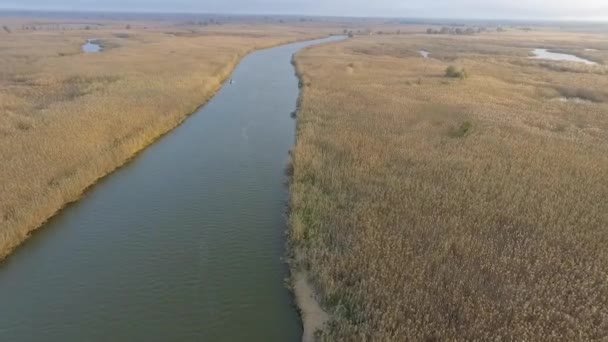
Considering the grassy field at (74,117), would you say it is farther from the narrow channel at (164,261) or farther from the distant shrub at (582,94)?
the distant shrub at (582,94)

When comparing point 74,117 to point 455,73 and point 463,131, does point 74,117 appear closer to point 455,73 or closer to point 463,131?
point 463,131

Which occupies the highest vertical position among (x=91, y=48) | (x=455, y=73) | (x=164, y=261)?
(x=91, y=48)

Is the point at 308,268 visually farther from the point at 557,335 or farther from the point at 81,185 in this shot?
the point at 81,185

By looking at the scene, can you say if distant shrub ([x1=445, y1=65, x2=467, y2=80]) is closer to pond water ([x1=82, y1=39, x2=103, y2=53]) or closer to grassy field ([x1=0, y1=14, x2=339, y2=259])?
grassy field ([x1=0, y1=14, x2=339, y2=259])

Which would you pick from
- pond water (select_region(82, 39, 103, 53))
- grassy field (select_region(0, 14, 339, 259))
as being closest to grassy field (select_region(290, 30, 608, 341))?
grassy field (select_region(0, 14, 339, 259))

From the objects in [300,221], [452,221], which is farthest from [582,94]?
[300,221]

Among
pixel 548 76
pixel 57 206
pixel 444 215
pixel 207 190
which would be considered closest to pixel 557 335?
pixel 444 215

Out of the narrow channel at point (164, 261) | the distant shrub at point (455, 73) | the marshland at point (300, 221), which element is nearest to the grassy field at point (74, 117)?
the marshland at point (300, 221)
